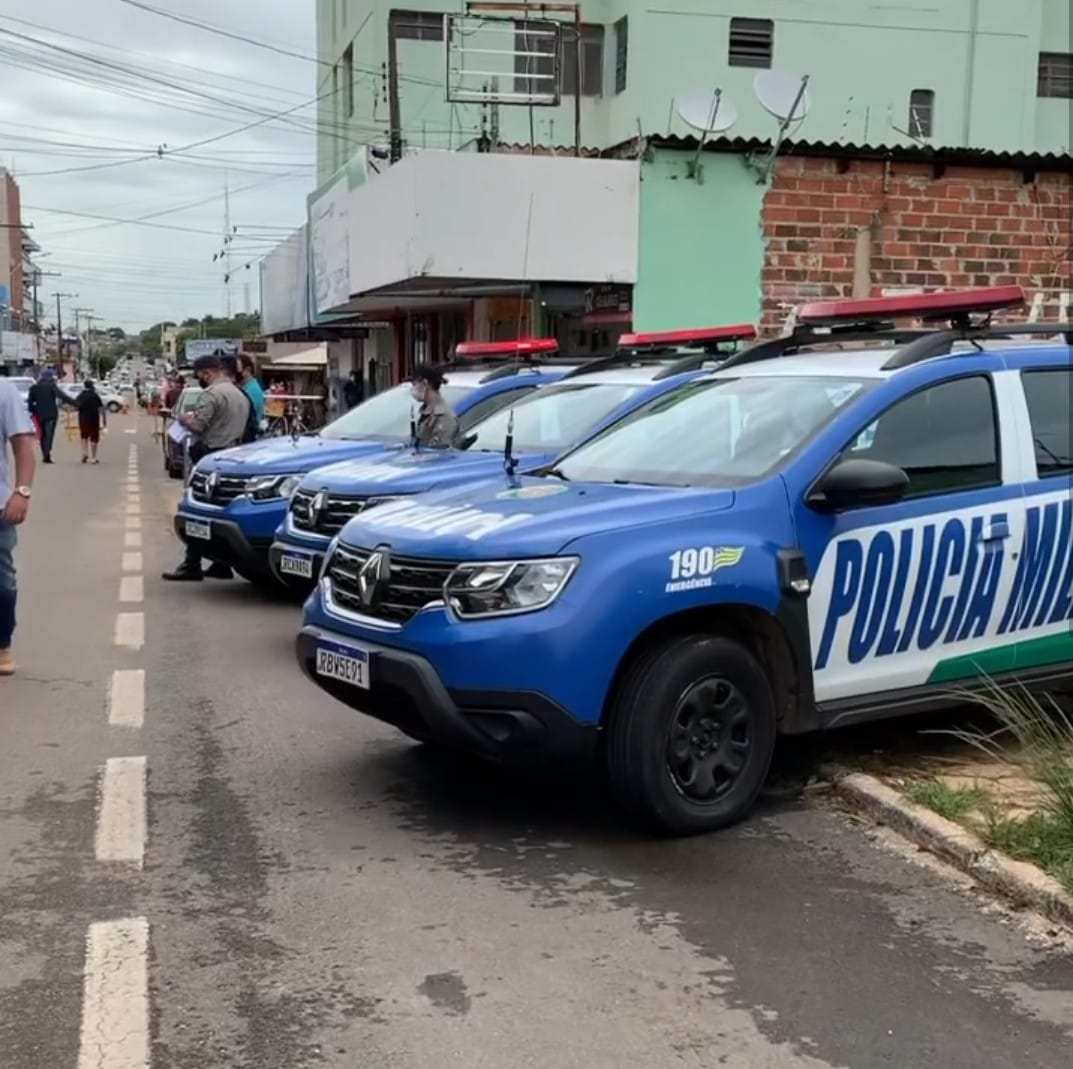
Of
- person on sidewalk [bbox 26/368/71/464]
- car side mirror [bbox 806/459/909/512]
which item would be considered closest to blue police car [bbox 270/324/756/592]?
car side mirror [bbox 806/459/909/512]

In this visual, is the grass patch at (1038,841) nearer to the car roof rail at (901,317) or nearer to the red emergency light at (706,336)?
the car roof rail at (901,317)

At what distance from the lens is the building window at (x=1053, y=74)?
31.8 m

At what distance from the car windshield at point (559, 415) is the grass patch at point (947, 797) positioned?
13.2 feet

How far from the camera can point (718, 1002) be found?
377cm

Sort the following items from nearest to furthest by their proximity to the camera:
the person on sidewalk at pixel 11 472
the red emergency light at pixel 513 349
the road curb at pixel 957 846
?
the road curb at pixel 957 846 → the person on sidewalk at pixel 11 472 → the red emergency light at pixel 513 349

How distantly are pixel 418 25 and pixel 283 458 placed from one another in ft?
84.0

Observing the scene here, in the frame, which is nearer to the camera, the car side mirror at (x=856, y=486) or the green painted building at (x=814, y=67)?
the car side mirror at (x=856, y=486)

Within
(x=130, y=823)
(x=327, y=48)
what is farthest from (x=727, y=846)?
(x=327, y=48)

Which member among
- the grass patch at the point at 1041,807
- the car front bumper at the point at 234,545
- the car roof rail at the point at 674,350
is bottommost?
the grass patch at the point at 1041,807

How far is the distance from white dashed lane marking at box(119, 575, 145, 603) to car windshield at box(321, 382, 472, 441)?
6.22 feet

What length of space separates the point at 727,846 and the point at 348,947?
156cm

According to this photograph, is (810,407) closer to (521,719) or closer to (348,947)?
(521,719)

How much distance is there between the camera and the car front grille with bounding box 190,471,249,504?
9.99 meters

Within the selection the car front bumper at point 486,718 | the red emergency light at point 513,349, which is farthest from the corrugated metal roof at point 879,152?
the car front bumper at point 486,718
